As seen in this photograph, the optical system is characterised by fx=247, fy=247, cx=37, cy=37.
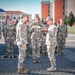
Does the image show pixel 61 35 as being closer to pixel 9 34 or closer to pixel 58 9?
pixel 9 34

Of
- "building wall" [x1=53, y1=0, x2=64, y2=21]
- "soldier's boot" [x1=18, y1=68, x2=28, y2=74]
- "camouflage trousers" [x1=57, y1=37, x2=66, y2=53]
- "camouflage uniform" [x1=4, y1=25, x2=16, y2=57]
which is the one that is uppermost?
"building wall" [x1=53, y1=0, x2=64, y2=21]

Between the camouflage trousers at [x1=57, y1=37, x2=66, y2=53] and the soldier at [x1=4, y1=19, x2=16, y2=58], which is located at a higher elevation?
the soldier at [x1=4, y1=19, x2=16, y2=58]

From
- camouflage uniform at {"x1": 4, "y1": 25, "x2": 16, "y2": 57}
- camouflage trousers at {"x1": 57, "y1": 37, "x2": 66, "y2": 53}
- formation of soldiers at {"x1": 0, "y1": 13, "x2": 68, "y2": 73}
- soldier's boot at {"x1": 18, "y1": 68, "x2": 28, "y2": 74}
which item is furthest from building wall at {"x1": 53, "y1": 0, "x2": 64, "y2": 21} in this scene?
soldier's boot at {"x1": 18, "y1": 68, "x2": 28, "y2": 74}

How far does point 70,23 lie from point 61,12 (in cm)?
2632

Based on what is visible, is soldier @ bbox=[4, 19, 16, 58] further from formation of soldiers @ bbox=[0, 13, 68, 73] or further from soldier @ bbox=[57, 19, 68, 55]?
soldier @ bbox=[57, 19, 68, 55]

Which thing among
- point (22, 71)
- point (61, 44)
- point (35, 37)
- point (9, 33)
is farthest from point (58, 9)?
point (22, 71)

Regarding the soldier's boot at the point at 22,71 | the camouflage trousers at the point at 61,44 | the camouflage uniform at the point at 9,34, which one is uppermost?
the camouflage uniform at the point at 9,34

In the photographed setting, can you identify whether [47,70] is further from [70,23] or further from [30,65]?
[70,23]

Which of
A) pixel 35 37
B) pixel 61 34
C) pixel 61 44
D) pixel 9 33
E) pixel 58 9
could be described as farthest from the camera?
pixel 58 9

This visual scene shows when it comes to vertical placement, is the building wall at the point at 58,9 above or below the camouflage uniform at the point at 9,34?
above

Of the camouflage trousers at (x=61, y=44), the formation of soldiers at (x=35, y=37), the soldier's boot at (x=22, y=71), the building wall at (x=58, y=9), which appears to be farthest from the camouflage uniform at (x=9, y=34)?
the building wall at (x=58, y=9)

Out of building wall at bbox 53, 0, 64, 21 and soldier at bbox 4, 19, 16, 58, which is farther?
building wall at bbox 53, 0, 64, 21

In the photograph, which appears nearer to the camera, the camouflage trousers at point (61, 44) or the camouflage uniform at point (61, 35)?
the camouflage uniform at point (61, 35)

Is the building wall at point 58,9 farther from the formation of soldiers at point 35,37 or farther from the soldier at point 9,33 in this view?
the soldier at point 9,33
